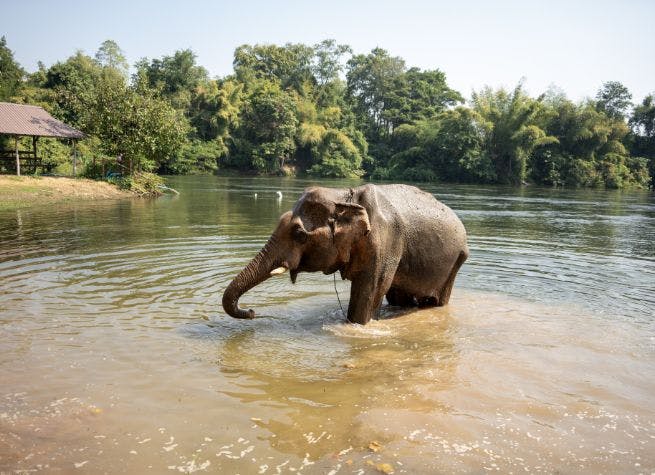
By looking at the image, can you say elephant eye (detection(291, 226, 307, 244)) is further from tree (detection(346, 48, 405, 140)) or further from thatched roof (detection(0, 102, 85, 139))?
tree (detection(346, 48, 405, 140))

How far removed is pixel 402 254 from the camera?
8.10 meters

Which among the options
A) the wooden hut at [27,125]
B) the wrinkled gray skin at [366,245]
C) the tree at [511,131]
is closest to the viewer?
the wrinkled gray skin at [366,245]

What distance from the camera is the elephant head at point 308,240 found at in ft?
22.7

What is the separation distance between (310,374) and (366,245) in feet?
6.39

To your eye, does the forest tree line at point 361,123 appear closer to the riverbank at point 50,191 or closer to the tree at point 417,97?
the tree at point 417,97

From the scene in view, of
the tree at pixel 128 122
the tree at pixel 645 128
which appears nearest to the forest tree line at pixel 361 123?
the tree at pixel 645 128

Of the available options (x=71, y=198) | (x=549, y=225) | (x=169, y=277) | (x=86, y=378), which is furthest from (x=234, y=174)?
(x=86, y=378)

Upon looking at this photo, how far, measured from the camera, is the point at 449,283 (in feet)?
30.1

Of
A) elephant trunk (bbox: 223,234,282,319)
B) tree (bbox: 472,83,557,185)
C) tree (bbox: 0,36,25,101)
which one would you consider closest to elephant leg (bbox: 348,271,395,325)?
elephant trunk (bbox: 223,234,282,319)

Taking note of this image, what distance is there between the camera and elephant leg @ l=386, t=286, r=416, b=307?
910cm

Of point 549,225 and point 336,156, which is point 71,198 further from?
point 336,156

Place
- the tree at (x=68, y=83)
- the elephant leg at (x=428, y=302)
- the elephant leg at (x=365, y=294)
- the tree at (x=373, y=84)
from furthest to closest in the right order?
the tree at (x=373, y=84), the tree at (x=68, y=83), the elephant leg at (x=428, y=302), the elephant leg at (x=365, y=294)

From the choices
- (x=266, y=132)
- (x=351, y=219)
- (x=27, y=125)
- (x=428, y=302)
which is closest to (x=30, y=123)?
(x=27, y=125)

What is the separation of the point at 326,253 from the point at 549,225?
18401 millimetres
